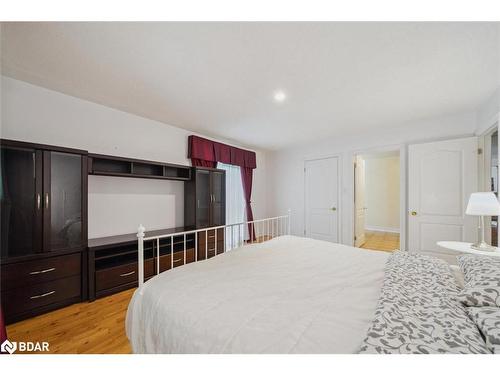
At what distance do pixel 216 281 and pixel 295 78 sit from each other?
185 centimetres

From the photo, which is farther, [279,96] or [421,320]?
[279,96]

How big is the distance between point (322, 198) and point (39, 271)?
425cm

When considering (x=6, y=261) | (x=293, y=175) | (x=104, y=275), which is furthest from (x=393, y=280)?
(x=293, y=175)

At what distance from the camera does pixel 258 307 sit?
0.95 metres

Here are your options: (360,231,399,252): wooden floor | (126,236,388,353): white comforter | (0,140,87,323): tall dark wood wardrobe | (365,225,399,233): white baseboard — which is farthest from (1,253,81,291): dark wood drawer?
(365,225,399,233): white baseboard

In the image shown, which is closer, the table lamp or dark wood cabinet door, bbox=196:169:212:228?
the table lamp

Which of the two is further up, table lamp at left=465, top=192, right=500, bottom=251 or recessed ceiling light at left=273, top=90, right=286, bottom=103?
recessed ceiling light at left=273, top=90, right=286, bottom=103

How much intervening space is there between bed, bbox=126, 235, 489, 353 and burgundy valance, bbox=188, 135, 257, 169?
2.35 m

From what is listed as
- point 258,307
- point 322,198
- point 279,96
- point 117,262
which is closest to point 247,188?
point 322,198

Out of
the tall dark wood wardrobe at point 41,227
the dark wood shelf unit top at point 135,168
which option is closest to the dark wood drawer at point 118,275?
the tall dark wood wardrobe at point 41,227

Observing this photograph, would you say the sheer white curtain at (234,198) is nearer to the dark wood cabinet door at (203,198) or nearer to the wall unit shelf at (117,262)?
the dark wood cabinet door at (203,198)

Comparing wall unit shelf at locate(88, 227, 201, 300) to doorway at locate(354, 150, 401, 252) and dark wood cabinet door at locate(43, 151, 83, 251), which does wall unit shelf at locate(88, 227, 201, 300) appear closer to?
dark wood cabinet door at locate(43, 151, 83, 251)

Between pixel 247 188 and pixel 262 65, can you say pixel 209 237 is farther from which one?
pixel 262 65

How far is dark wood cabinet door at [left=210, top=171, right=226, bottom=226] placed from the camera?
347cm
